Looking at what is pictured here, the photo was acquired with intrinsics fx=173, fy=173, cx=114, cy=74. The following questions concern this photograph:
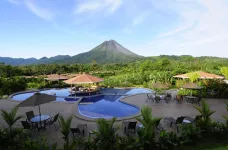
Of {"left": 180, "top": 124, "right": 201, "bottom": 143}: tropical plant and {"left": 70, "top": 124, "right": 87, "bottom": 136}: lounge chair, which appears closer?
{"left": 180, "top": 124, "right": 201, "bottom": 143}: tropical plant

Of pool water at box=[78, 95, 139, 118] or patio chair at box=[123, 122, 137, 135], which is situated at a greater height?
patio chair at box=[123, 122, 137, 135]

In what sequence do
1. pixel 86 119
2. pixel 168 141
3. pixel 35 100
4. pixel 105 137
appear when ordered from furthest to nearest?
pixel 86 119 < pixel 35 100 < pixel 168 141 < pixel 105 137

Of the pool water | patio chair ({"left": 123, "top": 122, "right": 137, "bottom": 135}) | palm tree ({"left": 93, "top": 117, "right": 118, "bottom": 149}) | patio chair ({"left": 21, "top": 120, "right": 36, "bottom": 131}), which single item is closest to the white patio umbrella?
patio chair ({"left": 21, "top": 120, "right": 36, "bottom": 131})

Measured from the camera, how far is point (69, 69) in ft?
167

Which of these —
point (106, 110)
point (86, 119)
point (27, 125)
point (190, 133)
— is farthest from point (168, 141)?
point (106, 110)

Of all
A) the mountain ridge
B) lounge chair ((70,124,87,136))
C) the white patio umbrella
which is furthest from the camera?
the mountain ridge

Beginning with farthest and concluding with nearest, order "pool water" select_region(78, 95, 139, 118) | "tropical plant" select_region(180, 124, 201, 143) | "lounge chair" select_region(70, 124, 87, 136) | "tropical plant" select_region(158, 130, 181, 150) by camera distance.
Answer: "pool water" select_region(78, 95, 139, 118) → "lounge chair" select_region(70, 124, 87, 136) → "tropical plant" select_region(180, 124, 201, 143) → "tropical plant" select_region(158, 130, 181, 150)

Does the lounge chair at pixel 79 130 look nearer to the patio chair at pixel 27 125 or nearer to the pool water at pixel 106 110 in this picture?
the patio chair at pixel 27 125

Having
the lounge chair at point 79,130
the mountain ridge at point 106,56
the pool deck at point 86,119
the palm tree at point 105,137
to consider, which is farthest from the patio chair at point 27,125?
the mountain ridge at point 106,56

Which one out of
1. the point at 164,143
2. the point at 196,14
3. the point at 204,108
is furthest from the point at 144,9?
the point at 164,143

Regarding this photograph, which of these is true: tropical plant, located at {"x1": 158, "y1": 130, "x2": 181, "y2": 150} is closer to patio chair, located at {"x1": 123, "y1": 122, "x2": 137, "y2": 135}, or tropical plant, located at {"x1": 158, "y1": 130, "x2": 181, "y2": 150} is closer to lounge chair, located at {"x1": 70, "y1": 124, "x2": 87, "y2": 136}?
patio chair, located at {"x1": 123, "y1": 122, "x2": 137, "y2": 135}

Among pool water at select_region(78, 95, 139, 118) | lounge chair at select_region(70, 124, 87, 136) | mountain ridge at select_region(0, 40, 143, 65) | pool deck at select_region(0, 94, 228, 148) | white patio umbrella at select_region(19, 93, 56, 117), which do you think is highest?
mountain ridge at select_region(0, 40, 143, 65)

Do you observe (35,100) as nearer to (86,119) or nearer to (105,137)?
(86,119)

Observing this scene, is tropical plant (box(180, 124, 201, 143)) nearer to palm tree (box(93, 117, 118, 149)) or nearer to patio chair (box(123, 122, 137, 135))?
patio chair (box(123, 122, 137, 135))
